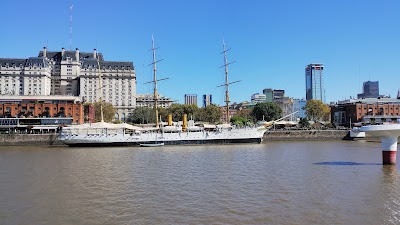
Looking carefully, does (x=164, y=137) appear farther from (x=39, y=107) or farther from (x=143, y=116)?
(x=143, y=116)

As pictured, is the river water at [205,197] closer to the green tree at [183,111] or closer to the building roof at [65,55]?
the green tree at [183,111]

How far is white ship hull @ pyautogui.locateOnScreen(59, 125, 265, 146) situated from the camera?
6888 centimetres

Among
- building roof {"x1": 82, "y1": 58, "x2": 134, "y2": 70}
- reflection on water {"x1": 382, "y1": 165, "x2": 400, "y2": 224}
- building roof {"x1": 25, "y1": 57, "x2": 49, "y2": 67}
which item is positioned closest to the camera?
reflection on water {"x1": 382, "y1": 165, "x2": 400, "y2": 224}

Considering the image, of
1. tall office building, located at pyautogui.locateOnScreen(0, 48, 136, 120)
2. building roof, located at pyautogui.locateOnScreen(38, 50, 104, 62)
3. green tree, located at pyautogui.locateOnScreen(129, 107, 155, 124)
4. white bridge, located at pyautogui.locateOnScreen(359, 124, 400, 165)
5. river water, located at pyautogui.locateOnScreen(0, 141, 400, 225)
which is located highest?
building roof, located at pyautogui.locateOnScreen(38, 50, 104, 62)

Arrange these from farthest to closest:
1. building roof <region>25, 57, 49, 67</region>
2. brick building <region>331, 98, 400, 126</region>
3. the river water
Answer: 1. building roof <region>25, 57, 49, 67</region>
2. brick building <region>331, 98, 400, 126</region>
3. the river water

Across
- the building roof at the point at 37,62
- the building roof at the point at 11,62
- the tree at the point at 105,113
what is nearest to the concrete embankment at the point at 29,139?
the tree at the point at 105,113

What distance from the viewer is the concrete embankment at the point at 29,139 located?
252 ft

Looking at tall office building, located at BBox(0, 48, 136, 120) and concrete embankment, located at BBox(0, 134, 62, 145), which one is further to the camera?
tall office building, located at BBox(0, 48, 136, 120)

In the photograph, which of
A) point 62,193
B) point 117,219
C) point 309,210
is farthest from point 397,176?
point 62,193

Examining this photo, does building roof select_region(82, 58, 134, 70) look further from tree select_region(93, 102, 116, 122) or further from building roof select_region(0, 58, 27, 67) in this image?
tree select_region(93, 102, 116, 122)

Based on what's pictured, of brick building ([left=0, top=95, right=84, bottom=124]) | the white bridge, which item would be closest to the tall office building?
brick building ([left=0, top=95, right=84, bottom=124])

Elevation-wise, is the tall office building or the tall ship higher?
the tall office building

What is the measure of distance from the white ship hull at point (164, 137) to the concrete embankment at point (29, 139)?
29.9 feet

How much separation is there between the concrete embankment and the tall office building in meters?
88.2
